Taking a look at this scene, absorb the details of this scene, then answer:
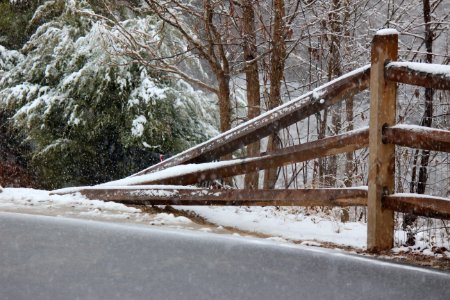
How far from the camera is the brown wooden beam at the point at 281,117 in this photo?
458cm

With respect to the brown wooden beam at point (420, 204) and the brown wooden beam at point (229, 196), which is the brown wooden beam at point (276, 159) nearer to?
the brown wooden beam at point (229, 196)

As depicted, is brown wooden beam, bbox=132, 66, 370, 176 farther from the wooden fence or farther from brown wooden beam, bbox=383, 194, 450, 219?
brown wooden beam, bbox=383, 194, 450, 219

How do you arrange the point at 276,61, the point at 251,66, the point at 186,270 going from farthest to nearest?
1. the point at 251,66
2. the point at 276,61
3. the point at 186,270

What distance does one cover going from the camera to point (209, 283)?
3.14 m

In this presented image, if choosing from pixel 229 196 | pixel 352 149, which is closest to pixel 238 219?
pixel 229 196

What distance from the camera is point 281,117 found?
487 cm

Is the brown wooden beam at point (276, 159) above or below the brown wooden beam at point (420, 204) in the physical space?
above

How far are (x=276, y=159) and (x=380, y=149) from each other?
95 centimetres

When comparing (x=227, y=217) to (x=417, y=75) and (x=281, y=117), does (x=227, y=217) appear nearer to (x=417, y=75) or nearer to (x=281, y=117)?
(x=281, y=117)

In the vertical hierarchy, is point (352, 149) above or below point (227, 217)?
above

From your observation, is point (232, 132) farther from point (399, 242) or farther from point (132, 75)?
point (132, 75)

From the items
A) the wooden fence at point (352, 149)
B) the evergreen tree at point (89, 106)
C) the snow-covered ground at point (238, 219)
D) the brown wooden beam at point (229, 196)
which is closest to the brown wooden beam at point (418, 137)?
the wooden fence at point (352, 149)

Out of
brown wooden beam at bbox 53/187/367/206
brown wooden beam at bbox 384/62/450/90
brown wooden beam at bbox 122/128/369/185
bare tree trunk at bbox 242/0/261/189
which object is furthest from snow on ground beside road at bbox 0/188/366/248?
bare tree trunk at bbox 242/0/261/189

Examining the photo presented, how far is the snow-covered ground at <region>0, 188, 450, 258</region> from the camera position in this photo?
4844 millimetres
